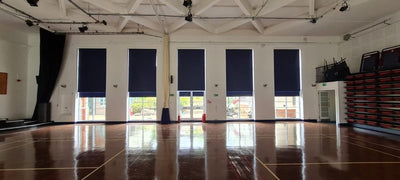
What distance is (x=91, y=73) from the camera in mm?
10219

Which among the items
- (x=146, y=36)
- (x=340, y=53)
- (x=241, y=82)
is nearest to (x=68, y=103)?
(x=146, y=36)

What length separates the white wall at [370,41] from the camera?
25.1 ft

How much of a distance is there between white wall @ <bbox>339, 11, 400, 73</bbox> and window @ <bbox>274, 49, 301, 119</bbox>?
8.00ft

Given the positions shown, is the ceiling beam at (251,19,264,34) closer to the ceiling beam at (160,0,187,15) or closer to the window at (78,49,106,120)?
the ceiling beam at (160,0,187,15)

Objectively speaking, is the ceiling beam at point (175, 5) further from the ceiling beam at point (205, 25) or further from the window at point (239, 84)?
the window at point (239, 84)

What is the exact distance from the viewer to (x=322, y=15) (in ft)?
26.1

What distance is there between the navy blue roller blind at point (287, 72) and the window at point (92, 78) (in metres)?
9.69

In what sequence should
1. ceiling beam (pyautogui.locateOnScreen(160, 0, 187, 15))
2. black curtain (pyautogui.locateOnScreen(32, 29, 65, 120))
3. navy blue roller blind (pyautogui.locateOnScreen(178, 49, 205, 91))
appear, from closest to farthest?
ceiling beam (pyautogui.locateOnScreen(160, 0, 187, 15))
black curtain (pyautogui.locateOnScreen(32, 29, 65, 120))
navy blue roller blind (pyautogui.locateOnScreen(178, 49, 205, 91))

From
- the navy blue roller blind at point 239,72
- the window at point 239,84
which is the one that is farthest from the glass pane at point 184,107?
the navy blue roller blind at point 239,72

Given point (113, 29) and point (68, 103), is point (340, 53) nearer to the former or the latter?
point (113, 29)

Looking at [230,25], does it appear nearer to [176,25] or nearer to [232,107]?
[176,25]

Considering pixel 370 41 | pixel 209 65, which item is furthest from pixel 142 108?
pixel 370 41

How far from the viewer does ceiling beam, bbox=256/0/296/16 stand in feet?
23.9

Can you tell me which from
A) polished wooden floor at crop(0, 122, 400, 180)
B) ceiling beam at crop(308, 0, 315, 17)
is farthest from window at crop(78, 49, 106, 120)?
ceiling beam at crop(308, 0, 315, 17)
